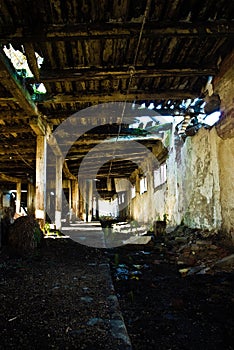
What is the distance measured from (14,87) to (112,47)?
174 cm

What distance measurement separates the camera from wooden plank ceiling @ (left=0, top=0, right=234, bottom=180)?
3.37 metres

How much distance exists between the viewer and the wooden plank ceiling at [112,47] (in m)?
3.37

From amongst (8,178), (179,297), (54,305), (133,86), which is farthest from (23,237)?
(8,178)

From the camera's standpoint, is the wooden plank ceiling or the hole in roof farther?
the hole in roof

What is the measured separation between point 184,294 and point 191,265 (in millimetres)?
1543

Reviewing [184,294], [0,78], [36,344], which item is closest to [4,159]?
[0,78]

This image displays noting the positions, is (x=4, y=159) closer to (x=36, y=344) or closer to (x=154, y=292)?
(x=154, y=292)

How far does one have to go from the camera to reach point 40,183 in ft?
22.6

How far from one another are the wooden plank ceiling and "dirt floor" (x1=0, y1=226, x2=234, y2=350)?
2942 millimetres

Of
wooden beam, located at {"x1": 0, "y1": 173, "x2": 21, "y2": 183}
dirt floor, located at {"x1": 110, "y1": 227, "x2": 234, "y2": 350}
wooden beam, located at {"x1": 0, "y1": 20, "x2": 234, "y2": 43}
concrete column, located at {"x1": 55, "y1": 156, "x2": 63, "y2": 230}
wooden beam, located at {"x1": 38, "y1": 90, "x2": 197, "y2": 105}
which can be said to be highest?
wooden beam, located at {"x1": 0, "y1": 20, "x2": 234, "y2": 43}

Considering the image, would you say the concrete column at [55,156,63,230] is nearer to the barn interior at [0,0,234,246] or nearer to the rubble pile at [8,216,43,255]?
the barn interior at [0,0,234,246]

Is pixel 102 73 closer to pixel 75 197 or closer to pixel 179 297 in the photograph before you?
pixel 179 297

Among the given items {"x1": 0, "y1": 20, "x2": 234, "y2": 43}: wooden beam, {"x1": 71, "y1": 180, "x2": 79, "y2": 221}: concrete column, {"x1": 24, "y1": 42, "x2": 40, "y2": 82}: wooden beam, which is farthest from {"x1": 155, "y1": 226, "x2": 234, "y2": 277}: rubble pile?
{"x1": 71, "y1": 180, "x2": 79, "y2": 221}: concrete column

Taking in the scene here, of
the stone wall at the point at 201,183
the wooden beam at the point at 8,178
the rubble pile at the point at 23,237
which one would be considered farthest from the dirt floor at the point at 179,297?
the wooden beam at the point at 8,178
